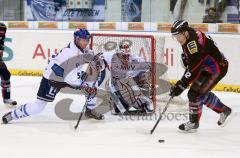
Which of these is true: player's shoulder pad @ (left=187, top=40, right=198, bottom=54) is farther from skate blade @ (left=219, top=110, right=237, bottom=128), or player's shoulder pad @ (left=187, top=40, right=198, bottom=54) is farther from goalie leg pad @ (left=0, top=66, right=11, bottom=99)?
goalie leg pad @ (left=0, top=66, right=11, bottom=99)

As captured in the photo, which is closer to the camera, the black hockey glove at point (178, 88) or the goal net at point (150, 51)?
the black hockey glove at point (178, 88)

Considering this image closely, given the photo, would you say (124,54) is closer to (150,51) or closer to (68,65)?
(150,51)

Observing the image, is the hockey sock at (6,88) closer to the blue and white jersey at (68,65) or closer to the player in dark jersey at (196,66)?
the blue and white jersey at (68,65)

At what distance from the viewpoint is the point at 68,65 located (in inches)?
177

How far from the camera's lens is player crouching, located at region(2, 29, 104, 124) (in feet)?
14.6

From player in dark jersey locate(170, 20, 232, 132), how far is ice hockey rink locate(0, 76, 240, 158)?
12.0 inches

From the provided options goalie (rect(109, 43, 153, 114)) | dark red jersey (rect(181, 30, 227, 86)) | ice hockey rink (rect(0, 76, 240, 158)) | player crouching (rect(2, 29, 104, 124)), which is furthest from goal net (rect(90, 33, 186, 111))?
dark red jersey (rect(181, 30, 227, 86))

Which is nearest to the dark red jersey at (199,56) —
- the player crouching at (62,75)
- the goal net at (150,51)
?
the player crouching at (62,75)

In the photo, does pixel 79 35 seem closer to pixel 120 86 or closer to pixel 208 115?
pixel 120 86

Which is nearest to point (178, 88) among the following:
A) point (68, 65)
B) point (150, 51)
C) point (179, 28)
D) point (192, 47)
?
point (192, 47)

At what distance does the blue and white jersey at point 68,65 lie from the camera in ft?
14.6

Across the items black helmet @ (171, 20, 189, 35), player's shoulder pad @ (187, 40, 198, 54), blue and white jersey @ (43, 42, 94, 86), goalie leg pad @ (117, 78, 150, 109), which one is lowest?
goalie leg pad @ (117, 78, 150, 109)

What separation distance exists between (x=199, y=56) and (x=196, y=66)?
9cm

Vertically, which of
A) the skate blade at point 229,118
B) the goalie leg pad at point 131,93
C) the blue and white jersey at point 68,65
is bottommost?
the skate blade at point 229,118
